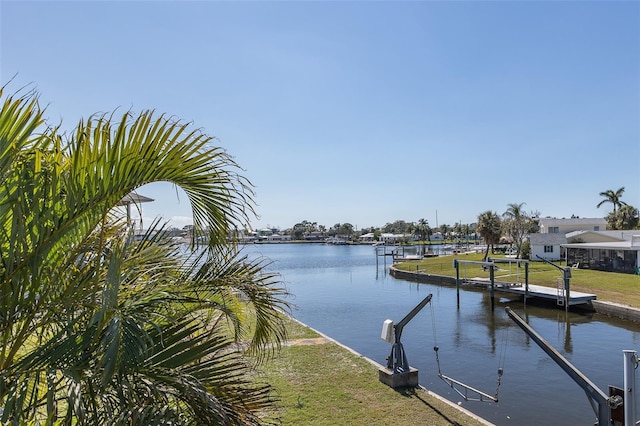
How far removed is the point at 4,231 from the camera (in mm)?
2326

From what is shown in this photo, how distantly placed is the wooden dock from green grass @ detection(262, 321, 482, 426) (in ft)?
50.9

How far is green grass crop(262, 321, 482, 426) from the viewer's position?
7.30m

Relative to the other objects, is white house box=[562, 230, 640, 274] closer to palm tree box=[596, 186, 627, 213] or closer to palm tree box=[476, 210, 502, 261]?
palm tree box=[476, 210, 502, 261]

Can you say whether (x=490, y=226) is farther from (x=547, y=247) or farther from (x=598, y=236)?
(x=598, y=236)

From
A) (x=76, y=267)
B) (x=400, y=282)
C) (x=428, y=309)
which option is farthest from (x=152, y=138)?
(x=400, y=282)

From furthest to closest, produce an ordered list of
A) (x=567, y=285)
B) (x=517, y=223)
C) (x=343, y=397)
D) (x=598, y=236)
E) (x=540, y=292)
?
1. (x=517, y=223)
2. (x=598, y=236)
3. (x=540, y=292)
4. (x=567, y=285)
5. (x=343, y=397)

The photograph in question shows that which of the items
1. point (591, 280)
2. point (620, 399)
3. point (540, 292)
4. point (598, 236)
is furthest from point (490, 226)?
point (620, 399)

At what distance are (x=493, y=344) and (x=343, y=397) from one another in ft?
32.8

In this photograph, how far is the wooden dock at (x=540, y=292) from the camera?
2164 centimetres

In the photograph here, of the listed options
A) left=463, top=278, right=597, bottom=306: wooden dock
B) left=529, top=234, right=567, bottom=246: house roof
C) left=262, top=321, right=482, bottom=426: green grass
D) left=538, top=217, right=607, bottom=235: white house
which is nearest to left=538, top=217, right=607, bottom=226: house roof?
left=538, top=217, right=607, bottom=235: white house

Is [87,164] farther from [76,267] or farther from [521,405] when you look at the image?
[521,405]

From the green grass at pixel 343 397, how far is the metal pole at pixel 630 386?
255 cm

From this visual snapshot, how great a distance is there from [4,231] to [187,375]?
1191 millimetres

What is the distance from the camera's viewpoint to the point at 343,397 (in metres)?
8.27
